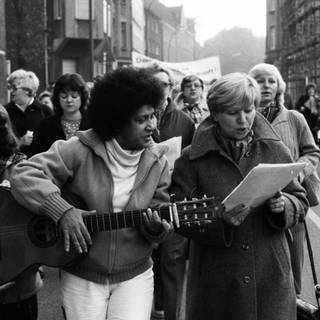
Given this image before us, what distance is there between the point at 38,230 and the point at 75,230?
315mm

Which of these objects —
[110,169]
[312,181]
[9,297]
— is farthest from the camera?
[312,181]

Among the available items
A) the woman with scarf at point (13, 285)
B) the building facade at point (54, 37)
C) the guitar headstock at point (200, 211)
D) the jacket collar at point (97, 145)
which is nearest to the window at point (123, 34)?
the building facade at point (54, 37)

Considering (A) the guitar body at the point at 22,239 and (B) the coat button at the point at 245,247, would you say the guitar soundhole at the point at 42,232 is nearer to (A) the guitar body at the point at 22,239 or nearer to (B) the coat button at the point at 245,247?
(A) the guitar body at the point at 22,239

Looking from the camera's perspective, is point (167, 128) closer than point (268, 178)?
No

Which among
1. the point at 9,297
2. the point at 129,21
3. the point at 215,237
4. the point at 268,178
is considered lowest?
the point at 9,297

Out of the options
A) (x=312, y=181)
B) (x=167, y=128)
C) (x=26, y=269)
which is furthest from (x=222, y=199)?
(x=167, y=128)

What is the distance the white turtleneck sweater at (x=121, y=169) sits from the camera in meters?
3.35

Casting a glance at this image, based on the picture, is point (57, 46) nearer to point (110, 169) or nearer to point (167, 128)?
point (167, 128)

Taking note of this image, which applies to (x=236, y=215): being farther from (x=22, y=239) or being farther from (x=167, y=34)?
(x=167, y=34)

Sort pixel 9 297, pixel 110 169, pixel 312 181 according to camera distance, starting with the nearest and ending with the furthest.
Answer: pixel 110 169
pixel 9 297
pixel 312 181

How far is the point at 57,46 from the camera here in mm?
30062

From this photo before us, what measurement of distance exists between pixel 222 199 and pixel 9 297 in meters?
1.28

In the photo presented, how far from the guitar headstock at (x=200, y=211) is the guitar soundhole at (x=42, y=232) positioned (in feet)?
2.20

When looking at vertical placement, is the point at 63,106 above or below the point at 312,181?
above
